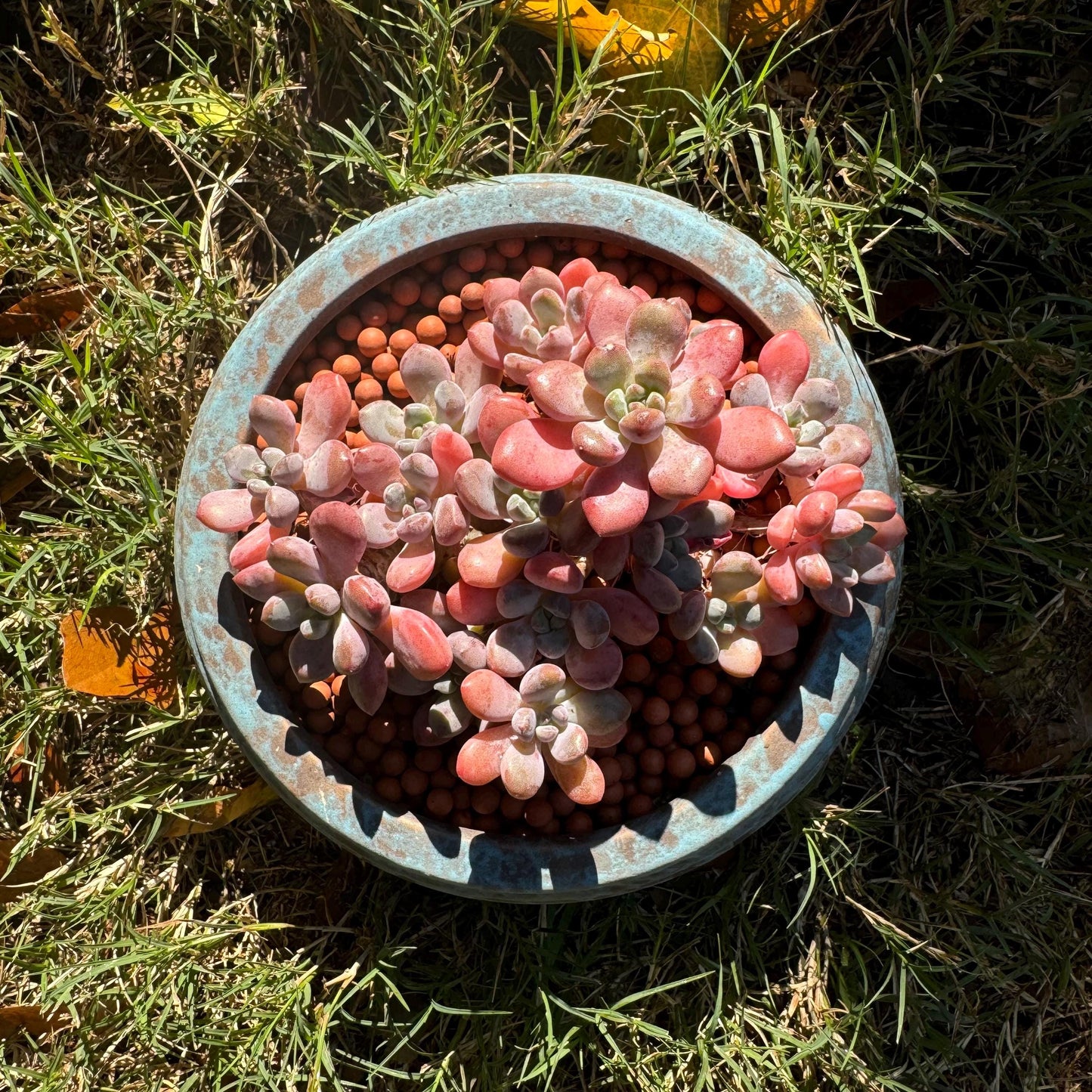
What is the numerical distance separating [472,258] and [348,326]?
0.49 feet

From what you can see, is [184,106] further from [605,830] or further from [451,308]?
[605,830]

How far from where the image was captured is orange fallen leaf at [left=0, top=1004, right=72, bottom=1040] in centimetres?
151

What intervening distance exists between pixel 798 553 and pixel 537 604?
0.23m

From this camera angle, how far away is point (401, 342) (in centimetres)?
119

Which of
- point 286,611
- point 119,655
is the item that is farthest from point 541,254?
point 119,655

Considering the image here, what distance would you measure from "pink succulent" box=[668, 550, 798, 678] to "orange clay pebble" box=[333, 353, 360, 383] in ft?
1.44

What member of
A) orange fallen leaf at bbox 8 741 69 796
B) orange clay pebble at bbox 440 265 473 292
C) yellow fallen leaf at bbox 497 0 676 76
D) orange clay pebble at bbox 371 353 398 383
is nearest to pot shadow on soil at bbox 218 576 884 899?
orange clay pebble at bbox 371 353 398 383

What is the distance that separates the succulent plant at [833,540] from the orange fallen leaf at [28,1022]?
1179mm

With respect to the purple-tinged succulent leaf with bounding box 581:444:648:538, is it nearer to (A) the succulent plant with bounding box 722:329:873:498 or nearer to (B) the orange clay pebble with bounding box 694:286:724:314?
(A) the succulent plant with bounding box 722:329:873:498

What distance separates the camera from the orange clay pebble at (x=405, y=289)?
119 centimetres

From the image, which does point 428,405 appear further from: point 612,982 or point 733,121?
point 612,982

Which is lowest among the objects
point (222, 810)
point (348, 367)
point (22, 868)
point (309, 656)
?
point (22, 868)

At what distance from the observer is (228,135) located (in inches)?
60.6

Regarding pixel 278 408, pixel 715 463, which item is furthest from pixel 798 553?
pixel 278 408
